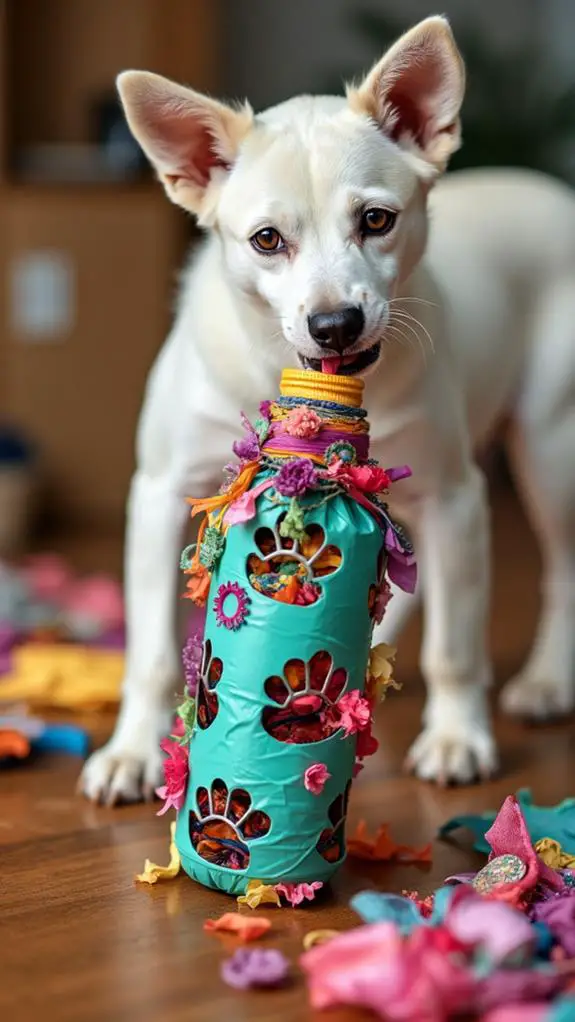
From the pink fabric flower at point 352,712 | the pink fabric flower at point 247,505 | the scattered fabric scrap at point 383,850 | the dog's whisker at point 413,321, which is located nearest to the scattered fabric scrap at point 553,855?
the scattered fabric scrap at point 383,850

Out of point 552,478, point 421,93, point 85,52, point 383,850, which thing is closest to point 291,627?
point 383,850

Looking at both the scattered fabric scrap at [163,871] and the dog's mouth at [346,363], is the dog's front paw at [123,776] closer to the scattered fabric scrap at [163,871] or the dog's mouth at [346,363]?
the scattered fabric scrap at [163,871]

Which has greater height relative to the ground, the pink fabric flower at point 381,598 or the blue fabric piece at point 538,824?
the pink fabric flower at point 381,598

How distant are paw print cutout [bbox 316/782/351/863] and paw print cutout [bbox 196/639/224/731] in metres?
0.15

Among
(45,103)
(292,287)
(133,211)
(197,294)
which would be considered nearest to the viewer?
(292,287)

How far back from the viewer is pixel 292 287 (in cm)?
152

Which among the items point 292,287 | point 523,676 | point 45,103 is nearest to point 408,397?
point 292,287

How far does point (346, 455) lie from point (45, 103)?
3335 millimetres

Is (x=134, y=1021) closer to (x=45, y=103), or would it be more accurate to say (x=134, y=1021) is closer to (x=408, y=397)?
(x=408, y=397)

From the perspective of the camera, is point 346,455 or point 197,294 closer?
point 346,455

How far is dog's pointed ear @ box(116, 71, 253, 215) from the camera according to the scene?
1.63m

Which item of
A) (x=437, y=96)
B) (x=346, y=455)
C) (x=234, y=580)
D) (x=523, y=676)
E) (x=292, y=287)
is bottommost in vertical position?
(x=523, y=676)

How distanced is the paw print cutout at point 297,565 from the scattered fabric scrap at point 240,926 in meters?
0.31

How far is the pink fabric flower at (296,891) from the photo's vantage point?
1399 millimetres
